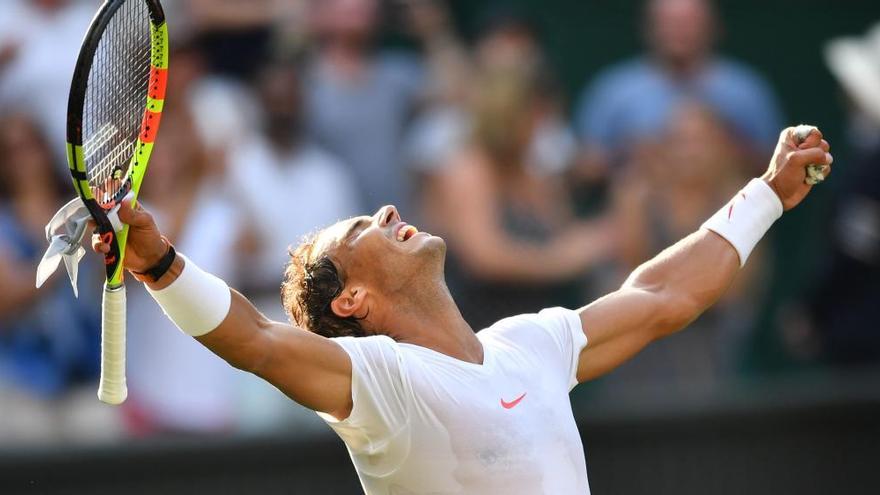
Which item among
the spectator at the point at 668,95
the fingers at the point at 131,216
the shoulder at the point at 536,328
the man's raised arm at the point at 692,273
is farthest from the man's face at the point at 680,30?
the fingers at the point at 131,216

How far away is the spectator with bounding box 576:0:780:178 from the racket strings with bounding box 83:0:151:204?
512cm

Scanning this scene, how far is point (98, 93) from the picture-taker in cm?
448

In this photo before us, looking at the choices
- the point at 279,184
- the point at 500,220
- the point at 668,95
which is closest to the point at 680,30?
the point at 668,95

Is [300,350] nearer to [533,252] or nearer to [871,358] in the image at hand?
[533,252]

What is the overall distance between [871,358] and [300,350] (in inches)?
237

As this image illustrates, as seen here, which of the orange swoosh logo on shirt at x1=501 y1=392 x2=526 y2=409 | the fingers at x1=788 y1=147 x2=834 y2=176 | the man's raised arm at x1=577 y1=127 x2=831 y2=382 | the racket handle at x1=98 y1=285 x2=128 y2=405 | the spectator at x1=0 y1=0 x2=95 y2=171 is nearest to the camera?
the racket handle at x1=98 y1=285 x2=128 y2=405

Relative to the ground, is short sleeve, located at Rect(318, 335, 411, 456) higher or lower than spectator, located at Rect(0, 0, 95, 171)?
lower

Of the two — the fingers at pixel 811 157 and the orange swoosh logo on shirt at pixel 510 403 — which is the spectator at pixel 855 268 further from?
the orange swoosh logo on shirt at pixel 510 403

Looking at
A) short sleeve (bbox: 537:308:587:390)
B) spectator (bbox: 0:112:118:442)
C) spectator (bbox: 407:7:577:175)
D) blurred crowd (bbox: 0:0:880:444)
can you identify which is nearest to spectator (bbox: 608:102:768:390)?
blurred crowd (bbox: 0:0:880:444)

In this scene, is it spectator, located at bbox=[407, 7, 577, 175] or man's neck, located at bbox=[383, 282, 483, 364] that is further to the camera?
spectator, located at bbox=[407, 7, 577, 175]

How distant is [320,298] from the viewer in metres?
4.73

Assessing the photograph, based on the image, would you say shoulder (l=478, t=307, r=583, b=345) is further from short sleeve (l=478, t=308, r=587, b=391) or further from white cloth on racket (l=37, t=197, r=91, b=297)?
white cloth on racket (l=37, t=197, r=91, b=297)

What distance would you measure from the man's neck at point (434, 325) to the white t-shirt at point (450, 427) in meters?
0.07

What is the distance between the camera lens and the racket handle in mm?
4090
